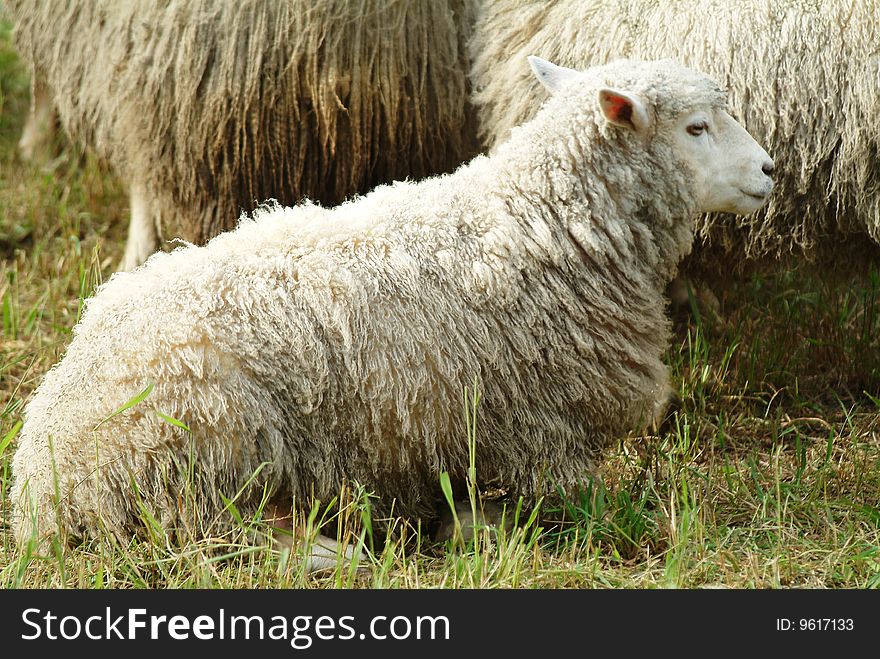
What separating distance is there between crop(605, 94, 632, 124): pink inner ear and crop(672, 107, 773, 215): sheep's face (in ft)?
0.46

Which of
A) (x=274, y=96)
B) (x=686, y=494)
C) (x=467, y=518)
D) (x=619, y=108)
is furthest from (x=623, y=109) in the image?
(x=274, y=96)

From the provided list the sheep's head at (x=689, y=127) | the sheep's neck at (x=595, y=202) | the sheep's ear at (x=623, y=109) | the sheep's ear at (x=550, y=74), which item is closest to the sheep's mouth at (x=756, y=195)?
the sheep's head at (x=689, y=127)

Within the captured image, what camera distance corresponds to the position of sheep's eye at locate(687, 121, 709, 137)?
3018 mm

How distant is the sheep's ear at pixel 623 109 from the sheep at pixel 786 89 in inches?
34.7

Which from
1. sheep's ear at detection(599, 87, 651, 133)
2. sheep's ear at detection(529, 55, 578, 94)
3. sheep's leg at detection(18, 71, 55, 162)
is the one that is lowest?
sheep's leg at detection(18, 71, 55, 162)

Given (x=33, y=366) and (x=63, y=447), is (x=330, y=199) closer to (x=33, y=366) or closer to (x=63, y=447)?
(x=33, y=366)

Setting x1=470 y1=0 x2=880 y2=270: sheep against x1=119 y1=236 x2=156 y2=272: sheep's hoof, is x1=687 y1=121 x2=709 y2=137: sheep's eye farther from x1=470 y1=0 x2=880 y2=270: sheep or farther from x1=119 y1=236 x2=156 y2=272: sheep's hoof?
x1=119 y1=236 x2=156 y2=272: sheep's hoof

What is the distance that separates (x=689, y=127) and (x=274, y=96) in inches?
62.8

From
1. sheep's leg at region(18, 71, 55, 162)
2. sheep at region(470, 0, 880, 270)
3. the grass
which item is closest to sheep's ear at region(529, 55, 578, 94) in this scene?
sheep at region(470, 0, 880, 270)

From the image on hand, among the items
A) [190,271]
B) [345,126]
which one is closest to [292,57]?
[345,126]

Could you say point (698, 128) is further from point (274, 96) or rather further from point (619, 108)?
point (274, 96)

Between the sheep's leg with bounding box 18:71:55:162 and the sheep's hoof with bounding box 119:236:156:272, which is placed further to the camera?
the sheep's leg with bounding box 18:71:55:162

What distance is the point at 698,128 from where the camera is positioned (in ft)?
9.93
